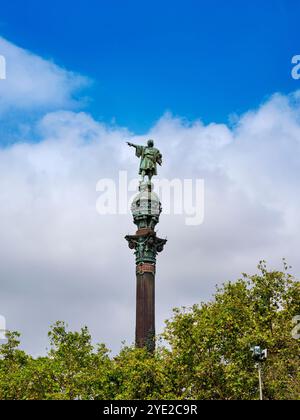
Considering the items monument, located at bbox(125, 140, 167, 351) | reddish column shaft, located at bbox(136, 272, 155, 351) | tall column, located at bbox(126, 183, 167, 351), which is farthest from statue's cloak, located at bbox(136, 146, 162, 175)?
reddish column shaft, located at bbox(136, 272, 155, 351)

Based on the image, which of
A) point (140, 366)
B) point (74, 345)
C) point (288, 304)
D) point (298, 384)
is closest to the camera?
point (298, 384)

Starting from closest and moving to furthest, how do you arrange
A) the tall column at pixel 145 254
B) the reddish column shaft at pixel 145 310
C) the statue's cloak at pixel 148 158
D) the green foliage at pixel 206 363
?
the green foliage at pixel 206 363, the reddish column shaft at pixel 145 310, the tall column at pixel 145 254, the statue's cloak at pixel 148 158

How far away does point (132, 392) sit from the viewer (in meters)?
44.0

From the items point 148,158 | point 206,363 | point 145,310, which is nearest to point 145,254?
point 145,310

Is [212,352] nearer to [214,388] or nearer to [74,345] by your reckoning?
[214,388]

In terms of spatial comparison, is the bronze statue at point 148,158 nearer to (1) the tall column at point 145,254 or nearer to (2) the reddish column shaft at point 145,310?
(1) the tall column at point 145,254

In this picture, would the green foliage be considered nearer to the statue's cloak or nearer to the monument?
the monument

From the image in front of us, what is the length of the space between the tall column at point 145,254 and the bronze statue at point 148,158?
4.41 feet

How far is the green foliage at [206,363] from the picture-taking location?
43.2 m

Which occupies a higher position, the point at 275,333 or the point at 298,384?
the point at 275,333

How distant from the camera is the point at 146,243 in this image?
6000cm

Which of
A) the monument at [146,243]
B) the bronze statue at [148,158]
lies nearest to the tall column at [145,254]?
the monument at [146,243]
